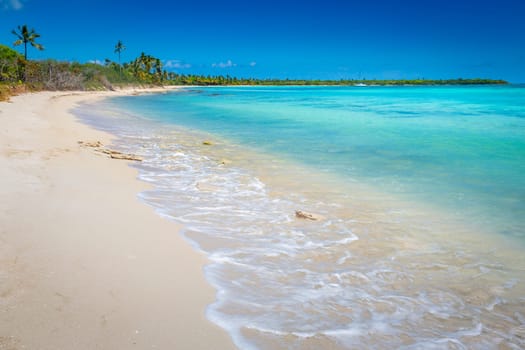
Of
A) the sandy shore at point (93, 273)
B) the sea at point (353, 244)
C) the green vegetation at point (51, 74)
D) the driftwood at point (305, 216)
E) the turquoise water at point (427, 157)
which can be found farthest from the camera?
the green vegetation at point (51, 74)

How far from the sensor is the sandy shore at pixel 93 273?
2482 millimetres

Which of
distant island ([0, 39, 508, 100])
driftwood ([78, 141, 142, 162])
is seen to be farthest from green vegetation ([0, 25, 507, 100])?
driftwood ([78, 141, 142, 162])

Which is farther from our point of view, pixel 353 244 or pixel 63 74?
pixel 63 74

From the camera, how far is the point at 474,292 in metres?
3.55

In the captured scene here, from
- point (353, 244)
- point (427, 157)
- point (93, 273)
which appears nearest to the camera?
point (93, 273)

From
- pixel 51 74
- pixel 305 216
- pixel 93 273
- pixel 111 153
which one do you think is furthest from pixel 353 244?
pixel 51 74

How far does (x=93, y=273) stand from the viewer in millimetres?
3277

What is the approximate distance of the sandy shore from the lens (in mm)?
2482

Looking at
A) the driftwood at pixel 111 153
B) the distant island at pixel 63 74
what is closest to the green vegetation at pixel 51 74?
the distant island at pixel 63 74

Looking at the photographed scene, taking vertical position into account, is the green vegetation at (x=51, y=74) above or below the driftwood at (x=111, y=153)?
above

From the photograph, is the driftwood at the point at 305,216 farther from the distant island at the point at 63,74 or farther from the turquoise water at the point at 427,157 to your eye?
the distant island at the point at 63,74

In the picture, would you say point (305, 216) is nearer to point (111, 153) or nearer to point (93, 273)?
point (93, 273)

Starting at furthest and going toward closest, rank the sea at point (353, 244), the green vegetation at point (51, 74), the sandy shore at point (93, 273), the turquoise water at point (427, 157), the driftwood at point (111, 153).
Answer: the green vegetation at point (51, 74), the driftwood at point (111, 153), the turquoise water at point (427, 157), the sea at point (353, 244), the sandy shore at point (93, 273)

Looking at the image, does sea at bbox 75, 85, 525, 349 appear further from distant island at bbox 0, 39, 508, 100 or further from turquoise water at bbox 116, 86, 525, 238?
distant island at bbox 0, 39, 508, 100
